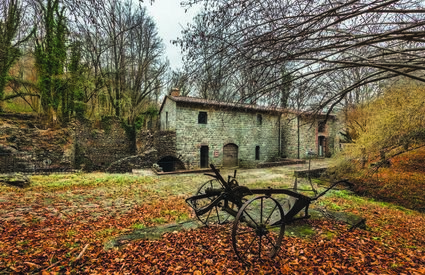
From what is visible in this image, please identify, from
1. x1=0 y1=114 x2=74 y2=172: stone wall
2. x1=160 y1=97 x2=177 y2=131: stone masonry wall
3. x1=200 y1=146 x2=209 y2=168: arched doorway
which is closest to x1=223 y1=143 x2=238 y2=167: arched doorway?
x1=200 y1=146 x2=209 y2=168: arched doorway

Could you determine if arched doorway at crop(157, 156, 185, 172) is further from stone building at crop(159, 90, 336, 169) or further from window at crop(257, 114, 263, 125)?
window at crop(257, 114, 263, 125)

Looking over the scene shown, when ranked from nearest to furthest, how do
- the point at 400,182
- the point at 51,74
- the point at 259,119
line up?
the point at 400,182
the point at 51,74
the point at 259,119

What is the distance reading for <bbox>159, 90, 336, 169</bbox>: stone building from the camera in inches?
707

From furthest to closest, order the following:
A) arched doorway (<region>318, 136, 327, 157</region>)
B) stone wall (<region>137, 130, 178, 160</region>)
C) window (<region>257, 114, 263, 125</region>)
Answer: arched doorway (<region>318, 136, 327, 157</region>), window (<region>257, 114, 263, 125</region>), stone wall (<region>137, 130, 178, 160</region>)

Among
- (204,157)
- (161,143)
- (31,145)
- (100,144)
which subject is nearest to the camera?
(31,145)

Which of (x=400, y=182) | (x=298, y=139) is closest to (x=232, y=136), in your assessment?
(x=298, y=139)

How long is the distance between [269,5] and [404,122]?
8.85 m

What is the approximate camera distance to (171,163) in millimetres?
18469

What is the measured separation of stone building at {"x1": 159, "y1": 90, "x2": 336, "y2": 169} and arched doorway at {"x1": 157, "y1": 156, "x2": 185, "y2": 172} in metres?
0.32

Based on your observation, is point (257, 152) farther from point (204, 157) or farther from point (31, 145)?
point (31, 145)

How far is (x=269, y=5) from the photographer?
150 inches

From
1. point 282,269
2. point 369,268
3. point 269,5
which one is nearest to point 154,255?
point 282,269

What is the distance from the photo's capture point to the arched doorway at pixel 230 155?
65.6 feet

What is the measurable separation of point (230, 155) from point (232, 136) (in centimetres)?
182
